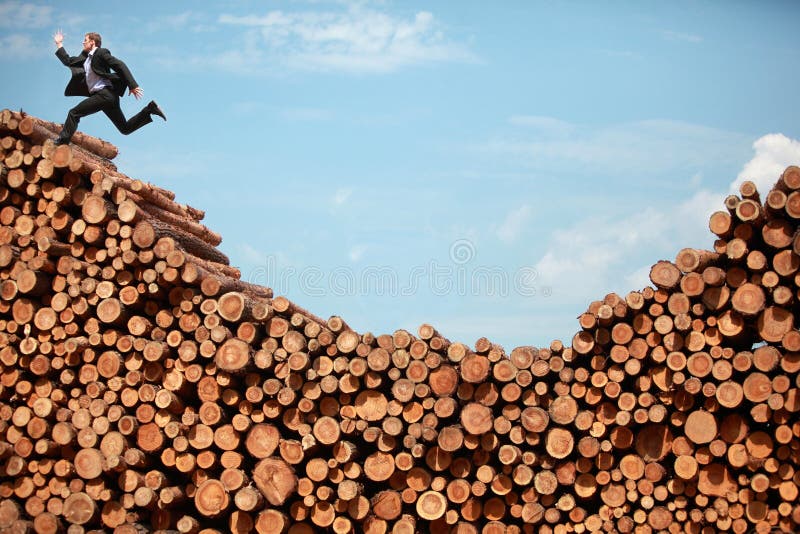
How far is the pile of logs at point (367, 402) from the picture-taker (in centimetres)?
750

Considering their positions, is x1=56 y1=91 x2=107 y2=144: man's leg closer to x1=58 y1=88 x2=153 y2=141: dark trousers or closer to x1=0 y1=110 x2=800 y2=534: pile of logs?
x1=58 y1=88 x2=153 y2=141: dark trousers

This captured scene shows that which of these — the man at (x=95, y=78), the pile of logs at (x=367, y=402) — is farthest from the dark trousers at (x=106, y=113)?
the pile of logs at (x=367, y=402)

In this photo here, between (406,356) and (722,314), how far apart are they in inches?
117

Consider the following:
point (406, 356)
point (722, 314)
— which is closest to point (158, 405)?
point (406, 356)

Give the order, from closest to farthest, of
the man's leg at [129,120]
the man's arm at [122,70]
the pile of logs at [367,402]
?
the pile of logs at [367,402] < the man's arm at [122,70] < the man's leg at [129,120]

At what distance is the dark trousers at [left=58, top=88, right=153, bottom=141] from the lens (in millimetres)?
9602

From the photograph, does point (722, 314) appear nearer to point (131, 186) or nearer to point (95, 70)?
point (131, 186)

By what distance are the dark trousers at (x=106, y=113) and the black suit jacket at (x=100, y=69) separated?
17cm

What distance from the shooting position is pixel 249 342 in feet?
27.3

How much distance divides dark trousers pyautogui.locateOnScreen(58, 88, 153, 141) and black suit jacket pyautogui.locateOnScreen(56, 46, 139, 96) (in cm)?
17

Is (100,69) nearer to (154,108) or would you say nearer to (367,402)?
(154,108)

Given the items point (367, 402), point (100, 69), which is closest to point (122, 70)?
point (100, 69)

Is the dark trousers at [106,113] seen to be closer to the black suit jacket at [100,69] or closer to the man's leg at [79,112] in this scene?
the man's leg at [79,112]

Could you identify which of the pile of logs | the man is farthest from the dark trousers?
the pile of logs
